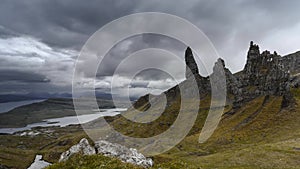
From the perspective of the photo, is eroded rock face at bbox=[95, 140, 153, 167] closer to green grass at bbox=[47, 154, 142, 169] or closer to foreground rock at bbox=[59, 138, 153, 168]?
foreground rock at bbox=[59, 138, 153, 168]

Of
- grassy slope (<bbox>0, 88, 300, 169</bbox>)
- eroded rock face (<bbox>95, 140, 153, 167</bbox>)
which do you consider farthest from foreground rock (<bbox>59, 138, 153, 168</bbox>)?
grassy slope (<bbox>0, 88, 300, 169</bbox>)

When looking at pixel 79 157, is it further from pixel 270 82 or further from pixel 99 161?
pixel 270 82

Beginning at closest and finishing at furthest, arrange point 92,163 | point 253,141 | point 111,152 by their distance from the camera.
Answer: point 92,163 → point 111,152 → point 253,141

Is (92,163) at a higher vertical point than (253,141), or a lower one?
lower

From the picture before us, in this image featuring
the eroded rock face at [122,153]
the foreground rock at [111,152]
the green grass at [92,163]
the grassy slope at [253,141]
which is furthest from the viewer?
the grassy slope at [253,141]

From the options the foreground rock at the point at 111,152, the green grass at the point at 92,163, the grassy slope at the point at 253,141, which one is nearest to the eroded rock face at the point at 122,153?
the foreground rock at the point at 111,152

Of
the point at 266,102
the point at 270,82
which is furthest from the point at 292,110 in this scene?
the point at 270,82

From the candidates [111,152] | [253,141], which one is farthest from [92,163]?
[253,141]

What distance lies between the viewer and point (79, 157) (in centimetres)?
2353

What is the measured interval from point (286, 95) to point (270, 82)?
2588 cm

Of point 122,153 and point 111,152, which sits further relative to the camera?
point 122,153

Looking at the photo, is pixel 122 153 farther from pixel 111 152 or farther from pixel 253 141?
pixel 253 141

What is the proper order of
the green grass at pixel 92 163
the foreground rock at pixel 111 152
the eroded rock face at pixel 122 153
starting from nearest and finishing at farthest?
the green grass at pixel 92 163
the foreground rock at pixel 111 152
the eroded rock face at pixel 122 153

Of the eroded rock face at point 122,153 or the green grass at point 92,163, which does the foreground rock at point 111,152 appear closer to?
the eroded rock face at point 122,153
